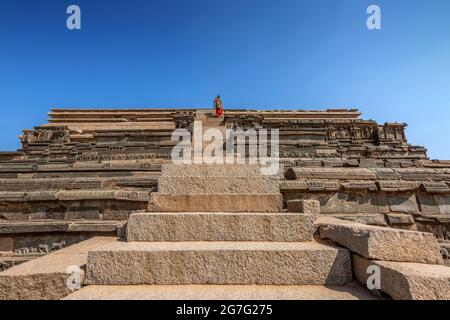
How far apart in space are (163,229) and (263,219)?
1316 mm

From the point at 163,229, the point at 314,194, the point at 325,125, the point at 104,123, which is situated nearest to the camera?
the point at 163,229

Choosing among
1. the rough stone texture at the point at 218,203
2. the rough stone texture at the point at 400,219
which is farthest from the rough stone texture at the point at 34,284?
the rough stone texture at the point at 400,219

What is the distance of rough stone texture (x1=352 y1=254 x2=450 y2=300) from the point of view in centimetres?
167

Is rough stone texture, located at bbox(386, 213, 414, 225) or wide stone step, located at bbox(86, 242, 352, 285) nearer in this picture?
wide stone step, located at bbox(86, 242, 352, 285)

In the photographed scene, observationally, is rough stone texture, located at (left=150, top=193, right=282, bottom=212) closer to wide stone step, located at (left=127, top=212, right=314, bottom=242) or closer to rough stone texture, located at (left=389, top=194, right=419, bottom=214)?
wide stone step, located at (left=127, top=212, right=314, bottom=242)

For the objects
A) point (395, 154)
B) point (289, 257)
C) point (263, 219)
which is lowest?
point (289, 257)

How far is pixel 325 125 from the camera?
12750 millimetres

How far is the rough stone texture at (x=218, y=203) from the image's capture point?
3721mm

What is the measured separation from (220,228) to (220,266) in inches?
26.2

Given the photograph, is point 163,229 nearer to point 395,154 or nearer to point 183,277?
point 183,277

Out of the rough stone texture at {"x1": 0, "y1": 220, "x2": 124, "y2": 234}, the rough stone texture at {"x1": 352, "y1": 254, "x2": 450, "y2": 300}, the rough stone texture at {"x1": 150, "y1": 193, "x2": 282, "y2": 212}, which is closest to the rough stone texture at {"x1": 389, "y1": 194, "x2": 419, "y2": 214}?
the rough stone texture at {"x1": 150, "y1": 193, "x2": 282, "y2": 212}

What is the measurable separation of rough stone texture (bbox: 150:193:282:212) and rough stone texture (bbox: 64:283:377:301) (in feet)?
4.85

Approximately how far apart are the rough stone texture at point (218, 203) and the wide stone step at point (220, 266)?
4.24 ft
